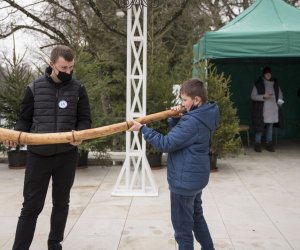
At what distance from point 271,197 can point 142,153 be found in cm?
190

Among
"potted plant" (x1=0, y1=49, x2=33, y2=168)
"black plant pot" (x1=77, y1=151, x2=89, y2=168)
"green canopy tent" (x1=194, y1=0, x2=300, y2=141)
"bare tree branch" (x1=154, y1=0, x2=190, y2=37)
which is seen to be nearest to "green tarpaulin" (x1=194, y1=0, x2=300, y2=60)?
"green canopy tent" (x1=194, y1=0, x2=300, y2=141)

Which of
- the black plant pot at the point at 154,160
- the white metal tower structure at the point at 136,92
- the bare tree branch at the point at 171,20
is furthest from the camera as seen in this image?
the bare tree branch at the point at 171,20

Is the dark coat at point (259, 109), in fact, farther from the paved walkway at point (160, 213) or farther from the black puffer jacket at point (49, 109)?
the black puffer jacket at point (49, 109)

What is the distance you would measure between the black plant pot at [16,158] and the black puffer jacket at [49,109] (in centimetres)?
477

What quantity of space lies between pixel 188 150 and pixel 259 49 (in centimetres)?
643

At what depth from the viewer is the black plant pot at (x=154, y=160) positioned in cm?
808

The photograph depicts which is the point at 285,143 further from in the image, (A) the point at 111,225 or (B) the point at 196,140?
(B) the point at 196,140

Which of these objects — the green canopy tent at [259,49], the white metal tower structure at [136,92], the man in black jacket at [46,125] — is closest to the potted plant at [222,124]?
the green canopy tent at [259,49]

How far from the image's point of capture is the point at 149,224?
4840 mm

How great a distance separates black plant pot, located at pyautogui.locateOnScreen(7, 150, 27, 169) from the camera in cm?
805

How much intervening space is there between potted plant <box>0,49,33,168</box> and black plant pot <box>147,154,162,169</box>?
228 centimetres

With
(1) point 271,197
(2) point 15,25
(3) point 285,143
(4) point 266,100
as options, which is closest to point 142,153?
(1) point 271,197

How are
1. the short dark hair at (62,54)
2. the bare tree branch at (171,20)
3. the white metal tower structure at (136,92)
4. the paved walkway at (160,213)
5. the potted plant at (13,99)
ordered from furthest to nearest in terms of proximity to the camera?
the bare tree branch at (171,20) → the potted plant at (13,99) → the white metal tower structure at (136,92) → the paved walkway at (160,213) → the short dark hair at (62,54)

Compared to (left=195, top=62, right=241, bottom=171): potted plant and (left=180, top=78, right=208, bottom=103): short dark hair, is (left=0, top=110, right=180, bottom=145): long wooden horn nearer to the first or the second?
(left=180, top=78, right=208, bottom=103): short dark hair
